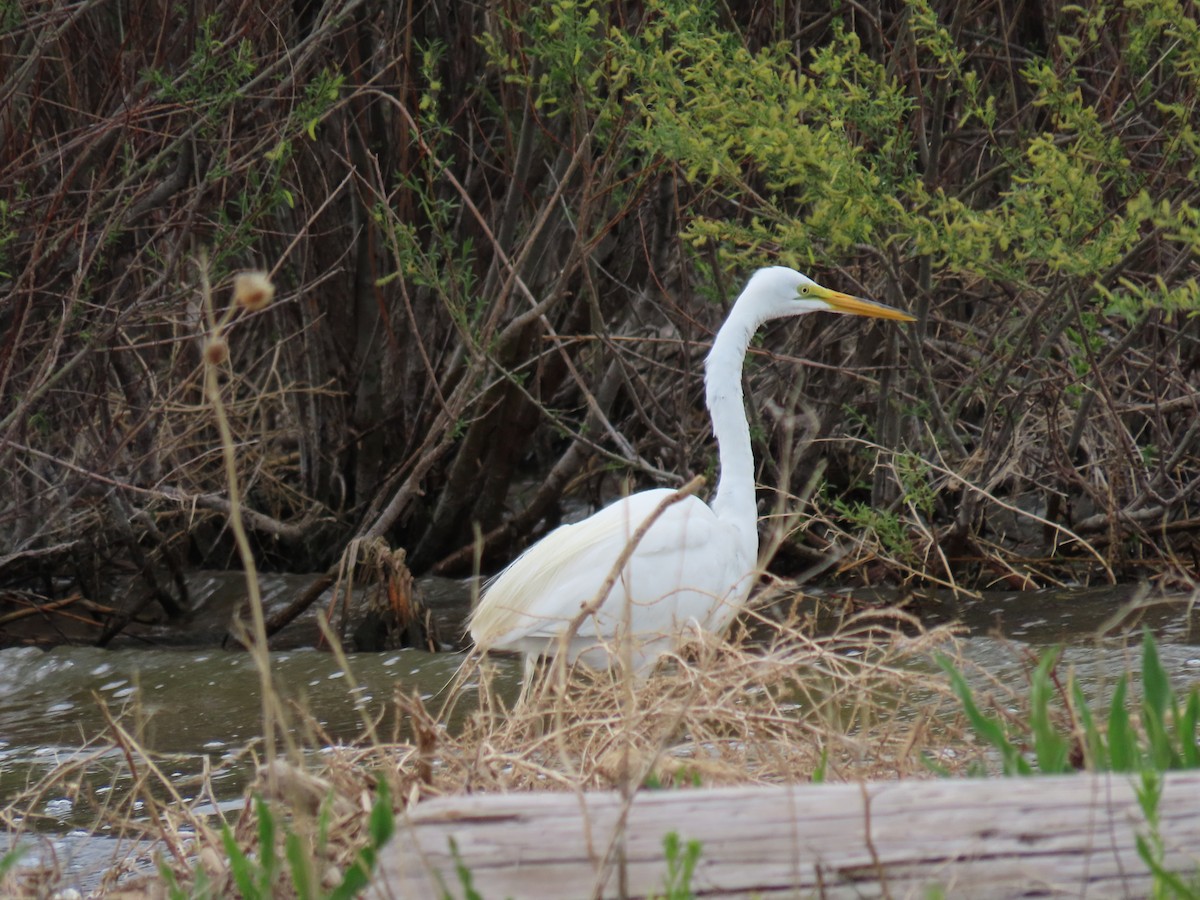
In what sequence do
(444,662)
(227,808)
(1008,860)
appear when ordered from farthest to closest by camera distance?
(444,662), (227,808), (1008,860)

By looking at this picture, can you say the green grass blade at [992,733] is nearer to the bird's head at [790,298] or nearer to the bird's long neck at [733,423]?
the bird's long neck at [733,423]

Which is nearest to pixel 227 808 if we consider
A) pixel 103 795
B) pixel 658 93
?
pixel 103 795

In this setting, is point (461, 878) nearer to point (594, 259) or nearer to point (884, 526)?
point (884, 526)

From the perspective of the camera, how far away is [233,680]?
6.06 metres

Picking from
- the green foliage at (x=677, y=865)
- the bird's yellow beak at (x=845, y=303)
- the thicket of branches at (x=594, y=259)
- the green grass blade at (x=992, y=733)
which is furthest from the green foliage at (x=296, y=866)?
the bird's yellow beak at (x=845, y=303)

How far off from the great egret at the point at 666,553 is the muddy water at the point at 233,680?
0.46 meters

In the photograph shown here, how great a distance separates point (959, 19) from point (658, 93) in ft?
4.39

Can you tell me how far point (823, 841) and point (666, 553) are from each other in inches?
106

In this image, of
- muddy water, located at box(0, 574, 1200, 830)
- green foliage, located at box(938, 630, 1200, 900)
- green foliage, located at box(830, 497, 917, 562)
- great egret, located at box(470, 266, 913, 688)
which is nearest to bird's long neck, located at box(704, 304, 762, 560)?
great egret, located at box(470, 266, 913, 688)

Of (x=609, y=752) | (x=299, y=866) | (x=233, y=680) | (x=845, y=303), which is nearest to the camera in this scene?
(x=299, y=866)

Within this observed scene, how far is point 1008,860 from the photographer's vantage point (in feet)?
6.14

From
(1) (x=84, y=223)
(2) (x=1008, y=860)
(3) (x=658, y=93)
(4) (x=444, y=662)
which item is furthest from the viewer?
(4) (x=444, y=662)

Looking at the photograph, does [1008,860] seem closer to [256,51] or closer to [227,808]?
[227,808]

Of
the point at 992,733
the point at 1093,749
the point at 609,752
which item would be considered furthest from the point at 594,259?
the point at 1093,749
